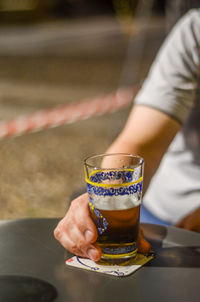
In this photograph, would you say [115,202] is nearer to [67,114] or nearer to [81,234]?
[81,234]

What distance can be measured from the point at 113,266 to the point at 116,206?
126mm

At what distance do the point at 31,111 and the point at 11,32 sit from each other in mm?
12691

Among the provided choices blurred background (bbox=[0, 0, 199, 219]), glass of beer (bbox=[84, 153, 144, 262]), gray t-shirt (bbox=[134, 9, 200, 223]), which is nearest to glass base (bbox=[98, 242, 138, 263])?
glass of beer (bbox=[84, 153, 144, 262])

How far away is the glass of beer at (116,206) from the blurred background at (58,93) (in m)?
0.95

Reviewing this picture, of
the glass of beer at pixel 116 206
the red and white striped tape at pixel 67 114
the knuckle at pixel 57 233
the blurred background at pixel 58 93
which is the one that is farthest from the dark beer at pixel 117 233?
the red and white striped tape at pixel 67 114

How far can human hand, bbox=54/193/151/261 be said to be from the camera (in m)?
1.03

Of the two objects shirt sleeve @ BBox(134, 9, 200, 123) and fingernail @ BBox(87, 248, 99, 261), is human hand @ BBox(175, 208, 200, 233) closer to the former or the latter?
shirt sleeve @ BBox(134, 9, 200, 123)

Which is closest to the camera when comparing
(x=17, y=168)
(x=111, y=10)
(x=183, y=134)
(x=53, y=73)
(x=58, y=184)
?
(x=183, y=134)

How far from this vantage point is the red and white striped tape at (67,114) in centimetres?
543

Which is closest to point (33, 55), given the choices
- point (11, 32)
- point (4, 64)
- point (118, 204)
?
point (4, 64)

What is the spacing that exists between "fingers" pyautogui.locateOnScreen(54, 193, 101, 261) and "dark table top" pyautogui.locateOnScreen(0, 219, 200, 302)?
30mm

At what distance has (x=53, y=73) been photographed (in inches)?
349

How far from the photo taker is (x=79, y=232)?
3.51 ft

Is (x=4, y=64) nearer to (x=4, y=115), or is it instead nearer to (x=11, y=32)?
(x=4, y=115)
